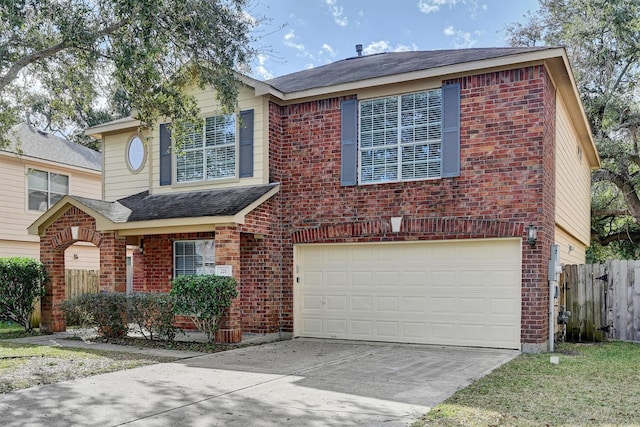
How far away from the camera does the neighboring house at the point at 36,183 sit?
671 inches

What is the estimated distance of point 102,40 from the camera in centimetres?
941

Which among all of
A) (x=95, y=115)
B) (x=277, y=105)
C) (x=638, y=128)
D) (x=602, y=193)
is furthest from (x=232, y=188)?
(x=95, y=115)

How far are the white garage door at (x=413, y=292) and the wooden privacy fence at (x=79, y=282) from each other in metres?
7.03

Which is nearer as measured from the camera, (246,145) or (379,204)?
(379,204)

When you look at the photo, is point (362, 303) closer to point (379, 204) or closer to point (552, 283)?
point (379, 204)

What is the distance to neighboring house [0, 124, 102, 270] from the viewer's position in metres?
17.0

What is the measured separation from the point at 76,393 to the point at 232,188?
20.6 feet

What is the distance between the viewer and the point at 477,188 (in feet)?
33.2

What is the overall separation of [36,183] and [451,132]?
13937mm

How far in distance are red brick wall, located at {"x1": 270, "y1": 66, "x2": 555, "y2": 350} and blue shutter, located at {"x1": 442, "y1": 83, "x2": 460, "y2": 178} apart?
112mm

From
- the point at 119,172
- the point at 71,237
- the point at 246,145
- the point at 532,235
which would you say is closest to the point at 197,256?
the point at 71,237

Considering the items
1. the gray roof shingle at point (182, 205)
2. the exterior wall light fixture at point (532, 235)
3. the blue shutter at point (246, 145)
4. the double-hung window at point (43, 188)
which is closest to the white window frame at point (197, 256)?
the gray roof shingle at point (182, 205)

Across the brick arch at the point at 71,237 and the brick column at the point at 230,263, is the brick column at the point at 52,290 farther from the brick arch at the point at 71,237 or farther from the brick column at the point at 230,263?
the brick column at the point at 230,263

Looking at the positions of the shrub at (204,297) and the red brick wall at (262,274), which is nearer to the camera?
the shrub at (204,297)
